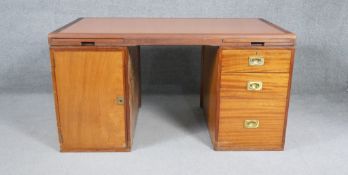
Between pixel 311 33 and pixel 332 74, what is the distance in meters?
0.34

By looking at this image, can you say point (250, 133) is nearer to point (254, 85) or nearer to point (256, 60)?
point (254, 85)

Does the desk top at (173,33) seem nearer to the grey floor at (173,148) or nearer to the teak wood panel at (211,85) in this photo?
the teak wood panel at (211,85)

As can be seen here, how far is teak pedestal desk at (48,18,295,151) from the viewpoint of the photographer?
169cm

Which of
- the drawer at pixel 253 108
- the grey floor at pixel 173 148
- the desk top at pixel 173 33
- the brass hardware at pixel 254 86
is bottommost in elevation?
the grey floor at pixel 173 148

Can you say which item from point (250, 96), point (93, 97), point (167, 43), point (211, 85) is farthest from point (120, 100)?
point (250, 96)

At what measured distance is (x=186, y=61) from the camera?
2678mm

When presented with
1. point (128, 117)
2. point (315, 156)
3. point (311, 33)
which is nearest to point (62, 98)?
point (128, 117)

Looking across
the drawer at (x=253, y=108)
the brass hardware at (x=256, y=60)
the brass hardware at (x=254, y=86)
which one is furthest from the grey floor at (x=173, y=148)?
the brass hardware at (x=256, y=60)

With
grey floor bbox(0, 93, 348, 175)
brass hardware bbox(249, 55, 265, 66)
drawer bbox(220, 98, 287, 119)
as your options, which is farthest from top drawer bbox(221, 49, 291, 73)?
grey floor bbox(0, 93, 348, 175)

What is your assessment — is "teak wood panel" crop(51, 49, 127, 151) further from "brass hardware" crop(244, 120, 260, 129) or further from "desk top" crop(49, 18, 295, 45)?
"brass hardware" crop(244, 120, 260, 129)

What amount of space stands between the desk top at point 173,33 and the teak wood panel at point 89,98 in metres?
0.07

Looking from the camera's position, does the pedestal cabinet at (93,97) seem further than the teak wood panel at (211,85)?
No

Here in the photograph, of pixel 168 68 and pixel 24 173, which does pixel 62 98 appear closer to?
pixel 24 173

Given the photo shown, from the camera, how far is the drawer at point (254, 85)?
174 centimetres
